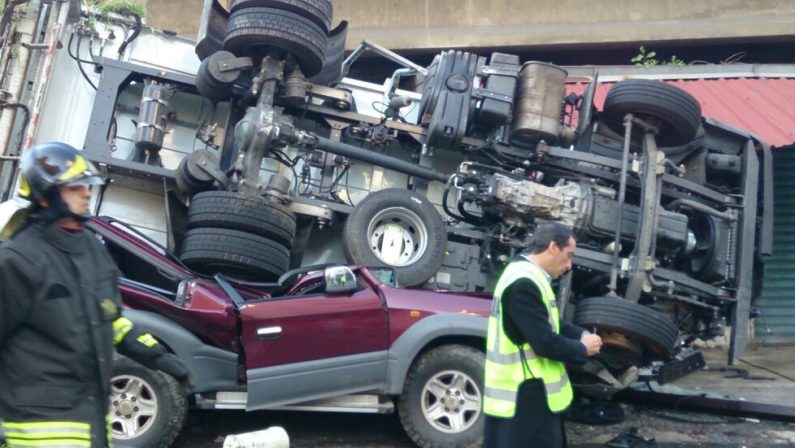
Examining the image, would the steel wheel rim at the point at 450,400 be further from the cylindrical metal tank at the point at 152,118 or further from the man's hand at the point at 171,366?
the cylindrical metal tank at the point at 152,118

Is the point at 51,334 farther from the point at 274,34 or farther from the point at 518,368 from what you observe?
the point at 274,34

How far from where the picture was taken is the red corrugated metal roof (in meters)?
9.59

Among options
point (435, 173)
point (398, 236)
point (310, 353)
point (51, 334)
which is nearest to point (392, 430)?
point (310, 353)

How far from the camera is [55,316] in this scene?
269 centimetres

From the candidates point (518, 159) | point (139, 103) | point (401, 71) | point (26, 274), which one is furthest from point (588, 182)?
point (26, 274)

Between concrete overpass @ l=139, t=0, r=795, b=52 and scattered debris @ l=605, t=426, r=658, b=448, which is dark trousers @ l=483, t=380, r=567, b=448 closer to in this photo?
scattered debris @ l=605, t=426, r=658, b=448

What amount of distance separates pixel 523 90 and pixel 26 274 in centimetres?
558

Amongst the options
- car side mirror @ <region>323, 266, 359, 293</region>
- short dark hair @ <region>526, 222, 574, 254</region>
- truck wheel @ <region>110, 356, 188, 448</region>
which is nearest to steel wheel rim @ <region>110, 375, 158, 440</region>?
truck wheel @ <region>110, 356, 188, 448</region>

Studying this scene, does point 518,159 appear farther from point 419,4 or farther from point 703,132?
point 419,4

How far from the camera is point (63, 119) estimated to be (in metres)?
7.70

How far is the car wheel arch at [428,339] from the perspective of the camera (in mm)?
5820

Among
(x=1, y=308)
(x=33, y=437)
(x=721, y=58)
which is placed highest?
(x=721, y=58)

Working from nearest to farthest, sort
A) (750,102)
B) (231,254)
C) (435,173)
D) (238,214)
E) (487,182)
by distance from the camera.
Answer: (231,254) → (238,214) → (487,182) → (435,173) → (750,102)

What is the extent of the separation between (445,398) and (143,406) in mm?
1875
